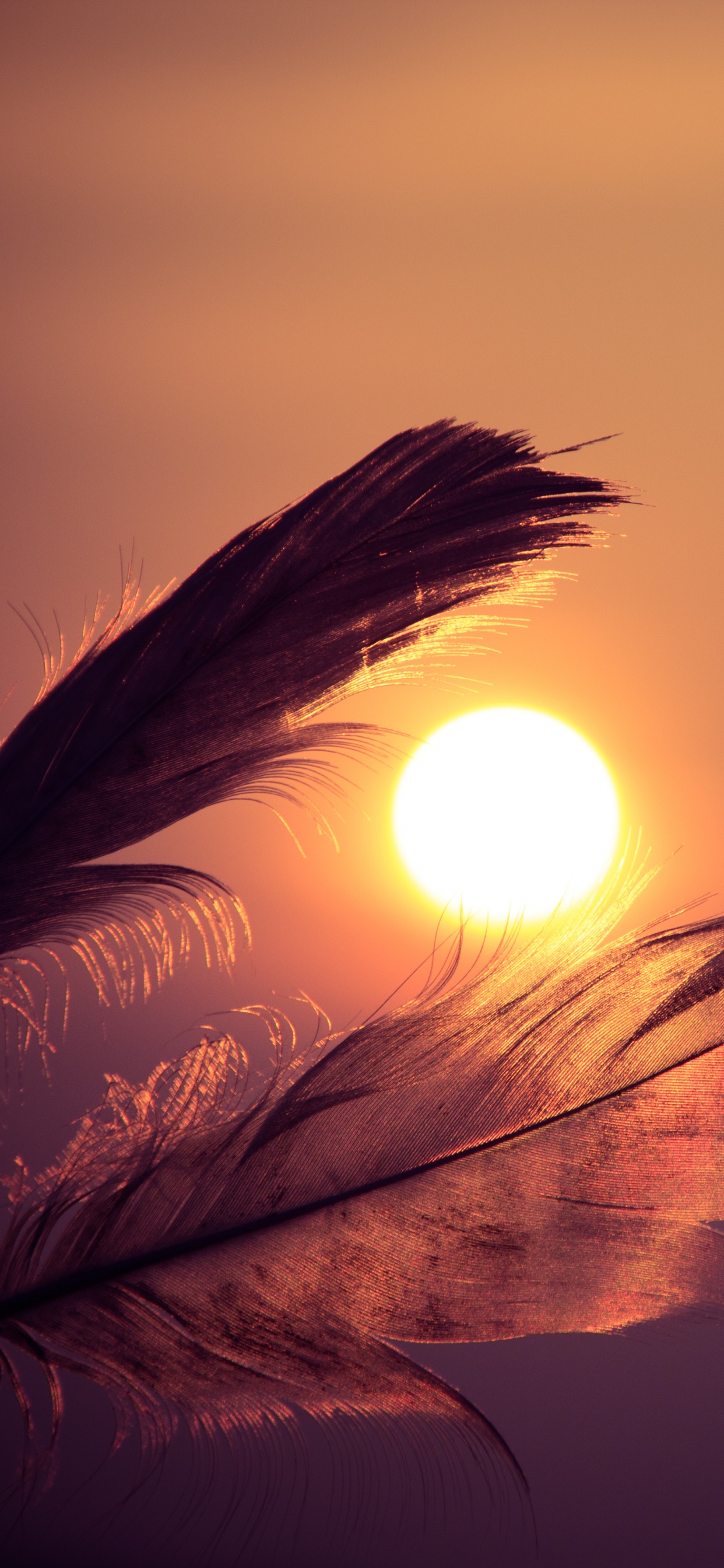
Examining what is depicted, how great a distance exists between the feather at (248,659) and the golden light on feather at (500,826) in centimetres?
18

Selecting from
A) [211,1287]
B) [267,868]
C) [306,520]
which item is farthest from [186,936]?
[267,868]

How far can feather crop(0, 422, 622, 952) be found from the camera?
645mm

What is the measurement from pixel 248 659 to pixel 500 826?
1.21 ft

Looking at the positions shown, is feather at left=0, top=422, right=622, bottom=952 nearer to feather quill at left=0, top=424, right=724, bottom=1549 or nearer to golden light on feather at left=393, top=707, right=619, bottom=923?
feather quill at left=0, top=424, right=724, bottom=1549

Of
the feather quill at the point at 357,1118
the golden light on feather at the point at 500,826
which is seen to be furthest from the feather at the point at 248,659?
the golden light on feather at the point at 500,826

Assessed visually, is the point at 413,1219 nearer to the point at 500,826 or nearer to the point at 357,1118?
the point at 357,1118

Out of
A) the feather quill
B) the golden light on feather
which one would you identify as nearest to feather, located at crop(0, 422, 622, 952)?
the feather quill

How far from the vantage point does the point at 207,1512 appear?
4.78 ft

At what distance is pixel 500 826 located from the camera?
90cm

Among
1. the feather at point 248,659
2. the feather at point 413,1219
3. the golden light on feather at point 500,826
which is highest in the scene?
the feather at point 248,659

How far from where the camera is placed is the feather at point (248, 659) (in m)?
0.65

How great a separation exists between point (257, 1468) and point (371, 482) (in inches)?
34.0

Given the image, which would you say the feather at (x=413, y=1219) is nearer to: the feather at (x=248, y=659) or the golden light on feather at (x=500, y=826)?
the golden light on feather at (x=500, y=826)

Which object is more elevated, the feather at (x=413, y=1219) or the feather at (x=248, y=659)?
the feather at (x=248, y=659)
